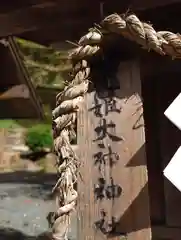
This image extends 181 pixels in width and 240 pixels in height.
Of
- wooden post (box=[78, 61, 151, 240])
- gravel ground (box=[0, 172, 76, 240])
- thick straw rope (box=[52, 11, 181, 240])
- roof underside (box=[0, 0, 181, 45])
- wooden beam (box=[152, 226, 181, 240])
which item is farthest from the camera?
gravel ground (box=[0, 172, 76, 240])

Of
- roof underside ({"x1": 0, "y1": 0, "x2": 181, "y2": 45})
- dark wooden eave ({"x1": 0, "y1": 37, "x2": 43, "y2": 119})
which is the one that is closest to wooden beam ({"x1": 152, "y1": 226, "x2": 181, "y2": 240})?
roof underside ({"x1": 0, "y1": 0, "x2": 181, "y2": 45})

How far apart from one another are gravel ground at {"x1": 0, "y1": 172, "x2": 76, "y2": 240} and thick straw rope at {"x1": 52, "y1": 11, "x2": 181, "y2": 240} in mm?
1292

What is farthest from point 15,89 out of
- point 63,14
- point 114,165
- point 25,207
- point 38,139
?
point 38,139

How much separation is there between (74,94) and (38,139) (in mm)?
5740

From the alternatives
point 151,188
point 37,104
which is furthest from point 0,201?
Result: point 151,188

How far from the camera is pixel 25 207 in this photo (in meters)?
3.57

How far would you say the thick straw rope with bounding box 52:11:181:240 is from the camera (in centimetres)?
111

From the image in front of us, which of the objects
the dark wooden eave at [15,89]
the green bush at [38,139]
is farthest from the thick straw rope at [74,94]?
the green bush at [38,139]

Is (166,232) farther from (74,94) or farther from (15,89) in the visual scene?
(15,89)

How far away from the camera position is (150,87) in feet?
7.13

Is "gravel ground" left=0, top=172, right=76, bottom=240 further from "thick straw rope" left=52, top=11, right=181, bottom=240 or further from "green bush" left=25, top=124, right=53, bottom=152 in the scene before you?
"green bush" left=25, top=124, right=53, bottom=152

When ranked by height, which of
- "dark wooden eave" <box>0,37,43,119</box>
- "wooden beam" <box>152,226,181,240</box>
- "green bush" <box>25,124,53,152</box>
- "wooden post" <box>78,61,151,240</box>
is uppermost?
"green bush" <box>25,124,53,152</box>

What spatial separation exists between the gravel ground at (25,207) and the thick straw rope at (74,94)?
129 centimetres

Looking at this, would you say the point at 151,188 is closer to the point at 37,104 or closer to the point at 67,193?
the point at 67,193
